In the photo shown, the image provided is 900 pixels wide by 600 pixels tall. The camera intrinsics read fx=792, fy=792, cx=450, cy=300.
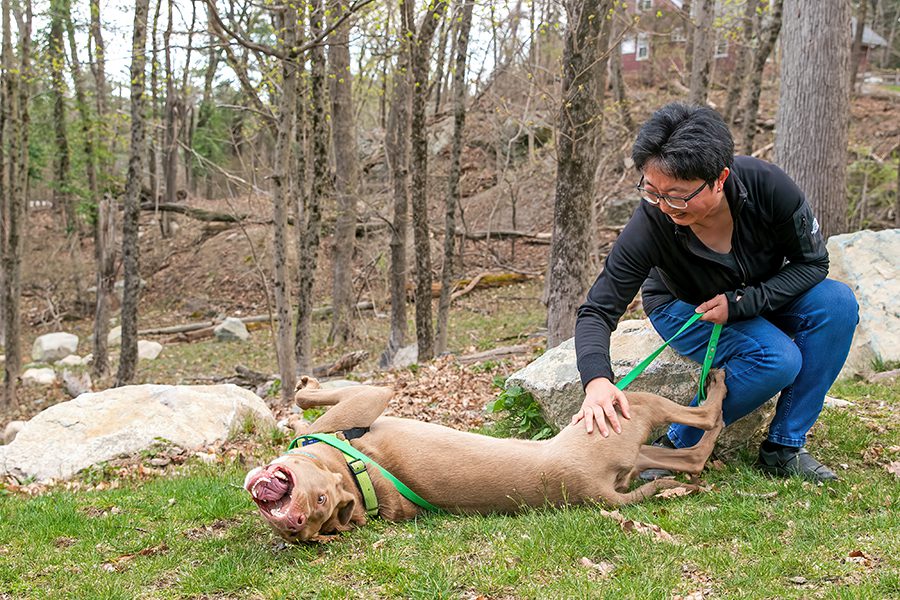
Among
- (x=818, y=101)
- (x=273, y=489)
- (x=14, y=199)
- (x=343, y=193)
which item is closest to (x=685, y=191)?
(x=273, y=489)

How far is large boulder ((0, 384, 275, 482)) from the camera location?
694 centimetres

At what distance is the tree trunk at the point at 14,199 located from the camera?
1451 centimetres

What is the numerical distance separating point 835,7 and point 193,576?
28.9 feet

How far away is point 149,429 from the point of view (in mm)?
7328

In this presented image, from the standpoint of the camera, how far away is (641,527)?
376 cm

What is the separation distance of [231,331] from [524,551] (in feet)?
56.1

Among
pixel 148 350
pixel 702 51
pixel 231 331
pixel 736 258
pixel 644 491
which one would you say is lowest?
pixel 148 350

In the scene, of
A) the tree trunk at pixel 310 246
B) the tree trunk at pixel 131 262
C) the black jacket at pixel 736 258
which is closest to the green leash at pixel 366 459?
the black jacket at pixel 736 258

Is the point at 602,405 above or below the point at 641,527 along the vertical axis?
above

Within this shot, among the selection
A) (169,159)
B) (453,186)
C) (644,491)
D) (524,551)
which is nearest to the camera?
(524,551)

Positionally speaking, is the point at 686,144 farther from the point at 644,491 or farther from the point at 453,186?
the point at 453,186

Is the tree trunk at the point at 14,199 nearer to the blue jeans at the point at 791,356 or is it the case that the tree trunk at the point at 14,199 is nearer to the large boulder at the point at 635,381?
the large boulder at the point at 635,381

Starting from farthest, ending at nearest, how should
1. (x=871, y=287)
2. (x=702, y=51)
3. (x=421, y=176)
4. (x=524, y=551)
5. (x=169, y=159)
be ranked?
(x=169, y=159) < (x=702, y=51) < (x=421, y=176) < (x=871, y=287) < (x=524, y=551)

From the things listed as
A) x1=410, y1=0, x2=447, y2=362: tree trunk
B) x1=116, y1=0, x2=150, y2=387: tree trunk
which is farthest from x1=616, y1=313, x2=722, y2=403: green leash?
x1=116, y1=0, x2=150, y2=387: tree trunk
